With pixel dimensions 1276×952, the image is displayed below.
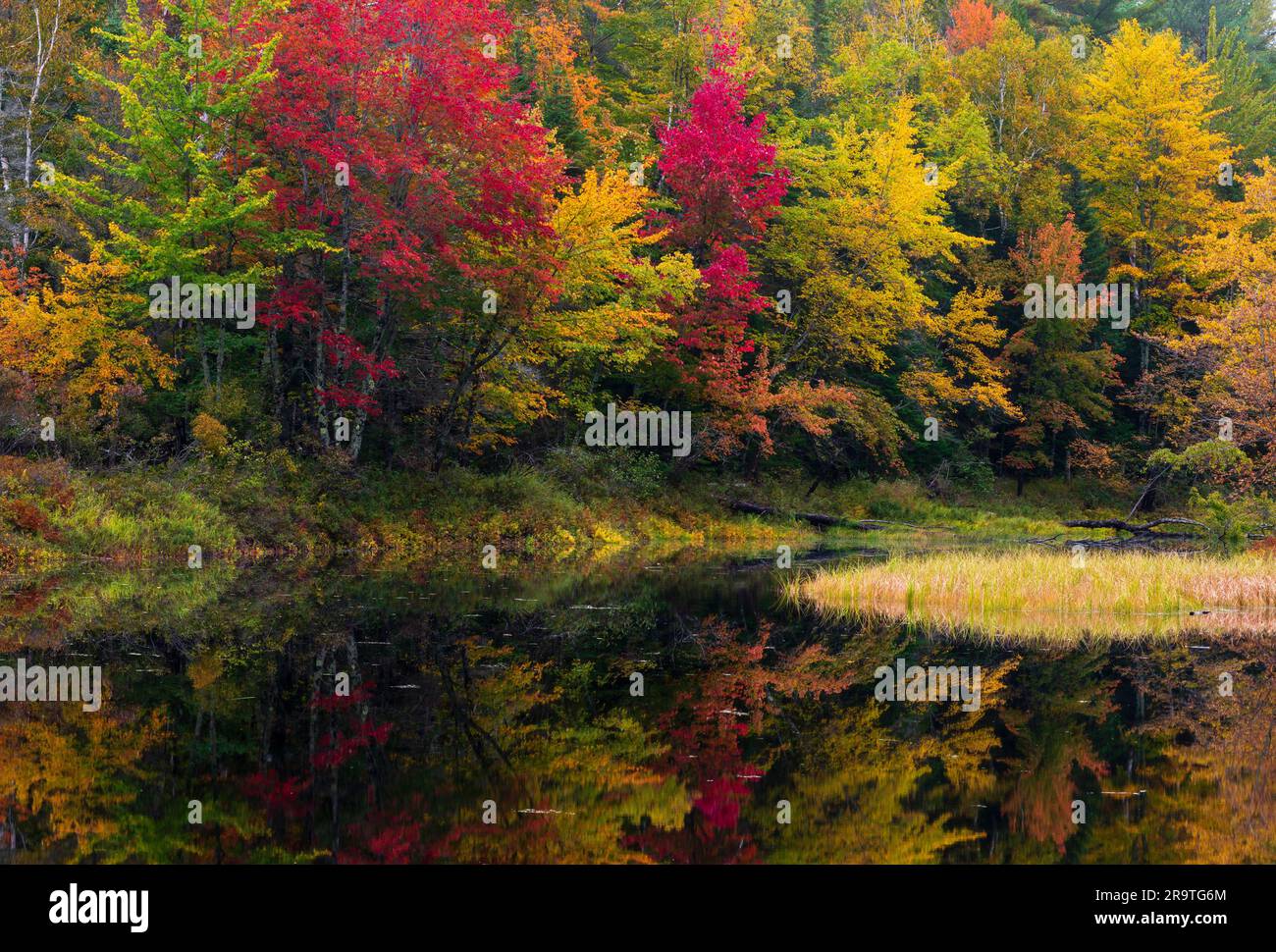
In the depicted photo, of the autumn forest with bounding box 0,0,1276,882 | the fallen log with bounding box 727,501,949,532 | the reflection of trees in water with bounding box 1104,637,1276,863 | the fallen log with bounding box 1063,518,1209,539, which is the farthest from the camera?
the fallen log with bounding box 727,501,949,532

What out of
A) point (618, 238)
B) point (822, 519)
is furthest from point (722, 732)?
point (822, 519)

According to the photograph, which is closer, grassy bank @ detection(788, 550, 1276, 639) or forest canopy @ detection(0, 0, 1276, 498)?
grassy bank @ detection(788, 550, 1276, 639)

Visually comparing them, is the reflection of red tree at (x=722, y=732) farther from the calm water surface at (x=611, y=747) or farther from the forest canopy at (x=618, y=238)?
the forest canopy at (x=618, y=238)

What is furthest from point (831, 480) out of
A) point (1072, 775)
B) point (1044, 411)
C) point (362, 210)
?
point (1072, 775)

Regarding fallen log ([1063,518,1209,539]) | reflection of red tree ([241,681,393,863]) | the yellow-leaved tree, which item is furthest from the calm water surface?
fallen log ([1063,518,1209,539])

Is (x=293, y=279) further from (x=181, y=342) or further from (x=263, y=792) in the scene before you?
(x=263, y=792)

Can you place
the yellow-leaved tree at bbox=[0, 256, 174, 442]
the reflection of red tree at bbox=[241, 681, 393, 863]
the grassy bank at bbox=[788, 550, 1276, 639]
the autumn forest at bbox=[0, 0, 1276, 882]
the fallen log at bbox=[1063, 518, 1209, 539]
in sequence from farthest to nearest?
1. the fallen log at bbox=[1063, 518, 1209, 539]
2. the yellow-leaved tree at bbox=[0, 256, 174, 442]
3. the grassy bank at bbox=[788, 550, 1276, 639]
4. the autumn forest at bbox=[0, 0, 1276, 882]
5. the reflection of red tree at bbox=[241, 681, 393, 863]

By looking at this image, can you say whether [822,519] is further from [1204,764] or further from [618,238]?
[1204,764]

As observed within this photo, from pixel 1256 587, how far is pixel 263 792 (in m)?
14.9

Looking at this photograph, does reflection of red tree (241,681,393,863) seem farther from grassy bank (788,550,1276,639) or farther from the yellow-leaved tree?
the yellow-leaved tree

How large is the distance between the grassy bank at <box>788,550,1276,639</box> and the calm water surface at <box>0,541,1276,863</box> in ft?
4.21

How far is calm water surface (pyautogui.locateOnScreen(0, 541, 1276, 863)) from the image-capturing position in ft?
20.9

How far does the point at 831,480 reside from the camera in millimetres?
40406

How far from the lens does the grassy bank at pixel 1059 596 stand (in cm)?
1488
